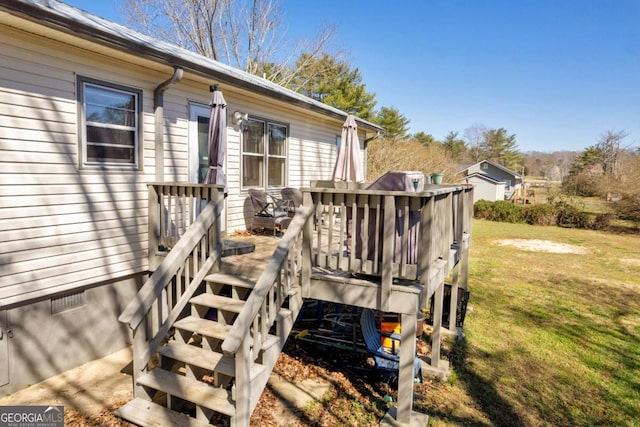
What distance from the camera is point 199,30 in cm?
2100

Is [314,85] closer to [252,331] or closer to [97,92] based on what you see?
[97,92]

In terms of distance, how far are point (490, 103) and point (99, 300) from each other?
131 feet

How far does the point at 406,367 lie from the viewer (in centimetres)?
365

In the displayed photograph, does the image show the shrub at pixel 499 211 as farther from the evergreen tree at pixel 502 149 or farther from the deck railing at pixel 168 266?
the evergreen tree at pixel 502 149

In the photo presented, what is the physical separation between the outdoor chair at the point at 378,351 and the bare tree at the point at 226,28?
750 inches

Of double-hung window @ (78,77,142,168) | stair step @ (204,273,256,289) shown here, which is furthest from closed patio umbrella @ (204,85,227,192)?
stair step @ (204,273,256,289)

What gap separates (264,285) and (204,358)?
1.05 m

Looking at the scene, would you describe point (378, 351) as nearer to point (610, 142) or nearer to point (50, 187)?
point (50, 187)

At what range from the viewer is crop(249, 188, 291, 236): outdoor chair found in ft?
23.2

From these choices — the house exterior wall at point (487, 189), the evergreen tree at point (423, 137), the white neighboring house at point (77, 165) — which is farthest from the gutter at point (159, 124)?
the evergreen tree at point (423, 137)

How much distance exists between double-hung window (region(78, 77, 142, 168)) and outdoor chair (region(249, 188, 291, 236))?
2571mm

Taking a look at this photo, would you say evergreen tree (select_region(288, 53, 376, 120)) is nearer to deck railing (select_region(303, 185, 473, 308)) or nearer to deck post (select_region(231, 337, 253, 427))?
deck railing (select_region(303, 185, 473, 308))

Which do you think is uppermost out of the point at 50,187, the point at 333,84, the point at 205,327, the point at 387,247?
the point at 333,84

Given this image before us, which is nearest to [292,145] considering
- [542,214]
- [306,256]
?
[306,256]
